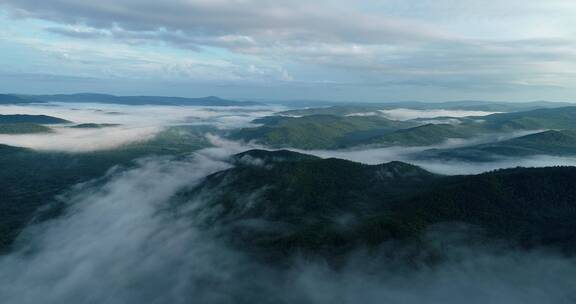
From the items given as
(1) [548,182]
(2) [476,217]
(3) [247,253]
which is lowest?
(3) [247,253]

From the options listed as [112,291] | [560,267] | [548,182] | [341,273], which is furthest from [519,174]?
[112,291]

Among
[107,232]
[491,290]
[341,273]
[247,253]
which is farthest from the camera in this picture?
[107,232]

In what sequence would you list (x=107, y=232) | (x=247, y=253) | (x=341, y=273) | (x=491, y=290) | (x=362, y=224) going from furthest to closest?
(x=107, y=232)
(x=362, y=224)
(x=247, y=253)
(x=341, y=273)
(x=491, y=290)

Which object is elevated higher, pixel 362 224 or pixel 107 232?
pixel 362 224

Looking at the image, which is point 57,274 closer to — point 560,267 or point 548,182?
point 560,267

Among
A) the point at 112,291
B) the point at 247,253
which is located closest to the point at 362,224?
the point at 247,253

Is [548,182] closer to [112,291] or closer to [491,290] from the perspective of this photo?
[491,290]

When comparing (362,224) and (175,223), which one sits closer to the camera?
(362,224)
